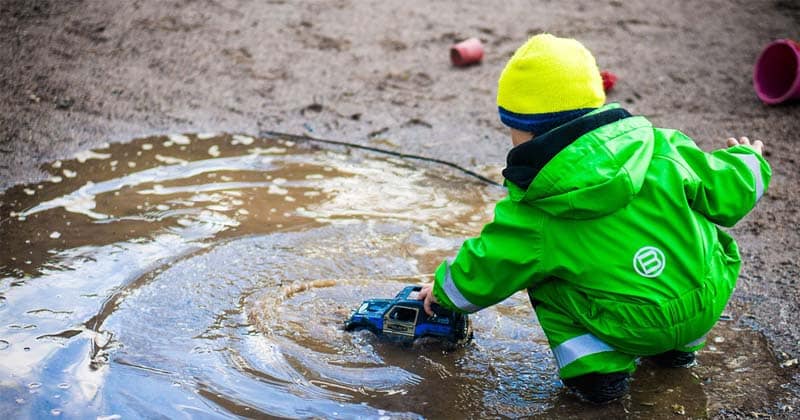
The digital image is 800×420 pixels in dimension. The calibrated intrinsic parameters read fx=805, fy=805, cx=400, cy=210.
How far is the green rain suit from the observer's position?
2488 millimetres

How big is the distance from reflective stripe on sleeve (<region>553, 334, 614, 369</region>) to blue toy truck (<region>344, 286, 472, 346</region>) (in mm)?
508

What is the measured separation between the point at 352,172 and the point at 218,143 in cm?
99

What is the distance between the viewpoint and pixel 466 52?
20.6 ft

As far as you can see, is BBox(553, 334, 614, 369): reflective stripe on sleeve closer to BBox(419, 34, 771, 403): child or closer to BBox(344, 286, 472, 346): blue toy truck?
BBox(419, 34, 771, 403): child

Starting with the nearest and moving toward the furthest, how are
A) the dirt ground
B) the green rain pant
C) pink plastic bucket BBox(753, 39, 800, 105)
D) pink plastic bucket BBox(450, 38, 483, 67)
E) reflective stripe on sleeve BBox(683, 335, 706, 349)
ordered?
1. the green rain pant
2. reflective stripe on sleeve BBox(683, 335, 706, 349)
3. the dirt ground
4. pink plastic bucket BBox(753, 39, 800, 105)
5. pink plastic bucket BBox(450, 38, 483, 67)


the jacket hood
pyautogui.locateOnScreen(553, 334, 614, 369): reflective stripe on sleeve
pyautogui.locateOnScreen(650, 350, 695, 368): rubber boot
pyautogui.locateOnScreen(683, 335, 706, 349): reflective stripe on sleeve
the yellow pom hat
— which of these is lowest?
pyautogui.locateOnScreen(650, 350, 695, 368): rubber boot

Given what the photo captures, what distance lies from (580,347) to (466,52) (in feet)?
13.0

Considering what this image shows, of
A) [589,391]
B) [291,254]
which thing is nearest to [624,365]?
[589,391]

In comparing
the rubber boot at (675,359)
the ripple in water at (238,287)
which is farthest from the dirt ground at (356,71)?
the rubber boot at (675,359)

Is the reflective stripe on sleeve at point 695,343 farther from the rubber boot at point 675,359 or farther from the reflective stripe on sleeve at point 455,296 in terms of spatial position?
the reflective stripe on sleeve at point 455,296

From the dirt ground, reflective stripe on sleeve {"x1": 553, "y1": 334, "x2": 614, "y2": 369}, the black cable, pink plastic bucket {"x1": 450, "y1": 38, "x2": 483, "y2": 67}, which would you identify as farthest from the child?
pink plastic bucket {"x1": 450, "y1": 38, "x2": 483, "y2": 67}

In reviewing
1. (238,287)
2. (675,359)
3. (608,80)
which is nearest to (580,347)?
(675,359)

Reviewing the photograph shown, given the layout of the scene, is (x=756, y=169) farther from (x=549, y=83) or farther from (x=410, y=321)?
(x=410, y=321)

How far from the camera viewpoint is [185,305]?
3.46m
